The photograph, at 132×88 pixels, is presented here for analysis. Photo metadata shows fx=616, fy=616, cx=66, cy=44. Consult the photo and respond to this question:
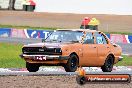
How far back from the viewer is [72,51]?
19.0 meters

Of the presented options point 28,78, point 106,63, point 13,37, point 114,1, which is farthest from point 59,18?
point 28,78

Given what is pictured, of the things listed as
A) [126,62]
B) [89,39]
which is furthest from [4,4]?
[89,39]

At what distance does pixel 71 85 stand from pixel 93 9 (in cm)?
4657

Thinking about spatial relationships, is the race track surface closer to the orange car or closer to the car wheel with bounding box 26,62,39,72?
the orange car

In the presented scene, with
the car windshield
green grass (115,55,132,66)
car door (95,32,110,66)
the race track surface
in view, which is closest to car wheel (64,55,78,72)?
the car windshield

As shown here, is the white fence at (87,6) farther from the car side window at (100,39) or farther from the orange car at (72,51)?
the orange car at (72,51)

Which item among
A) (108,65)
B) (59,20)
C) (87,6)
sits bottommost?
(59,20)

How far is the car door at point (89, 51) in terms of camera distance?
1962cm

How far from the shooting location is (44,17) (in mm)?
59156

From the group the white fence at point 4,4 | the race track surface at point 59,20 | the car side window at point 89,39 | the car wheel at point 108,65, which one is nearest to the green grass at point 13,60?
the car side window at point 89,39

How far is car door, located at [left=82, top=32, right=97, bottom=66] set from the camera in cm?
1962

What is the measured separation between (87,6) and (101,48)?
136ft

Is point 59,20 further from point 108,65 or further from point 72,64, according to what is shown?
point 72,64

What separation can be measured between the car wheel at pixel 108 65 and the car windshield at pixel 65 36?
51.4 inches
